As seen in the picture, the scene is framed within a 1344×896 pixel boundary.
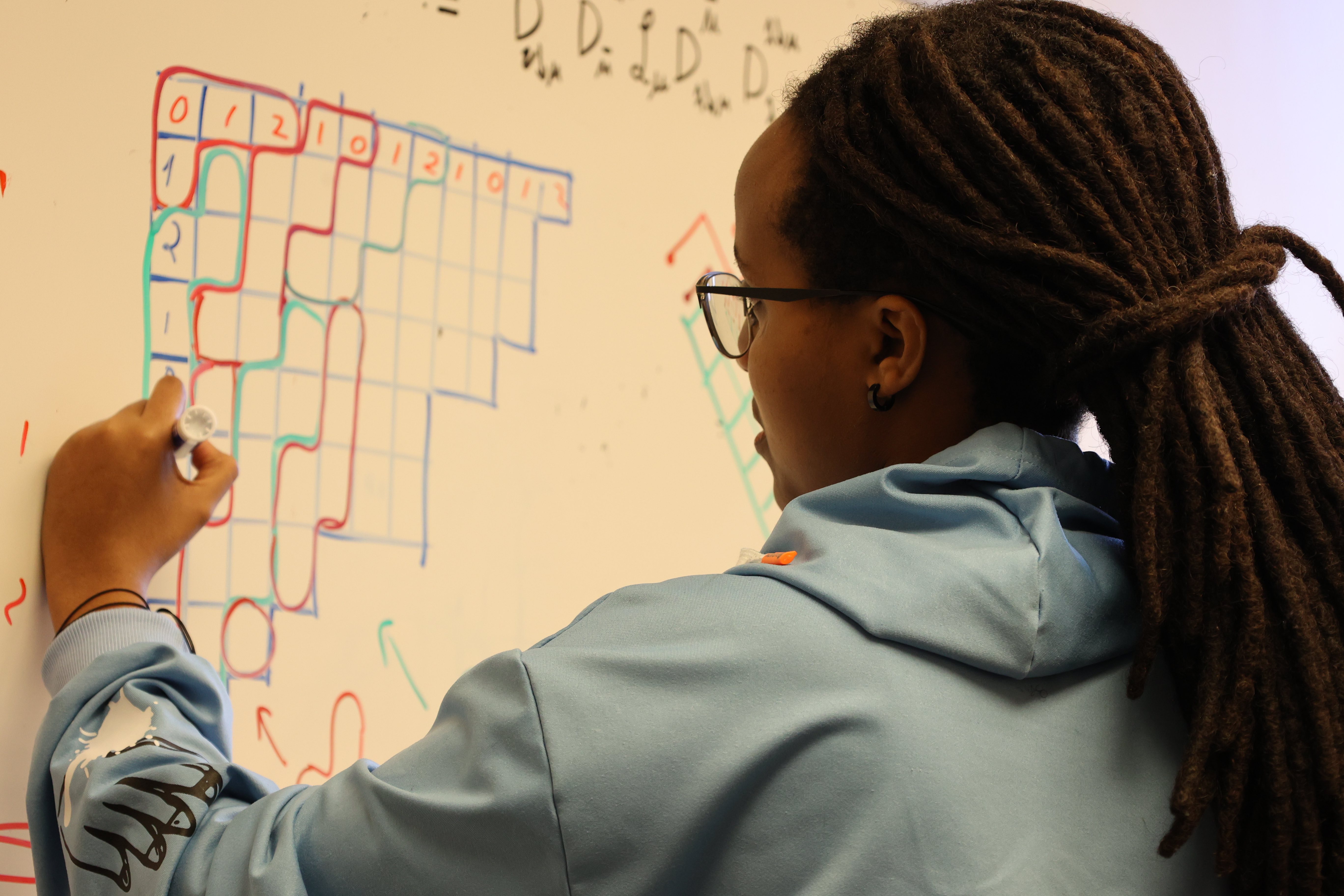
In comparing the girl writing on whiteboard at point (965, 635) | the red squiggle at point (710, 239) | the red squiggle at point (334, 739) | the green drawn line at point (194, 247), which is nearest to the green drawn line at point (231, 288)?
the green drawn line at point (194, 247)

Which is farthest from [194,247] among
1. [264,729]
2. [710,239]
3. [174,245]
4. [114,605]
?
[710,239]

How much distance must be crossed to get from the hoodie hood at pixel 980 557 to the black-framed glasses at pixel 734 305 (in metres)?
0.16

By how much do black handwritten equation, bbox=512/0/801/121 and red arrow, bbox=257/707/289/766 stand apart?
640mm

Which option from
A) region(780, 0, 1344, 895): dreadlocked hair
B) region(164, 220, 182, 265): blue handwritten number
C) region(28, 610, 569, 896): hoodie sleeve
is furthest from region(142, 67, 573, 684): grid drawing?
region(780, 0, 1344, 895): dreadlocked hair

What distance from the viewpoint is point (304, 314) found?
0.91 m

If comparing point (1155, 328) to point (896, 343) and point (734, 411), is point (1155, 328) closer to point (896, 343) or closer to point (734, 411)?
point (896, 343)

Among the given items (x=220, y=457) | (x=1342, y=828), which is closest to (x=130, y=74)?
(x=220, y=457)

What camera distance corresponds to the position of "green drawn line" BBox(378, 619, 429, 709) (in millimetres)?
944

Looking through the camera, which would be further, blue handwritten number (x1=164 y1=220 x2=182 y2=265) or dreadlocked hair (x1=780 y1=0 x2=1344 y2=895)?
blue handwritten number (x1=164 y1=220 x2=182 y2=265)

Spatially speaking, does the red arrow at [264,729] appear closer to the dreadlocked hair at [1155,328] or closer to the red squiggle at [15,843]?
the red squiggle at [15,843]

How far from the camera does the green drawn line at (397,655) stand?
0.94 meters

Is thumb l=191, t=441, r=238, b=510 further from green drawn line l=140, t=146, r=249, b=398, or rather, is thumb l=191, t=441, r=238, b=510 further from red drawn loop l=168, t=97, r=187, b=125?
red drawn loop l=168, t=97, r=187, b=125

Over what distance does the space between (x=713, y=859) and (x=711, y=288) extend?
0.42m

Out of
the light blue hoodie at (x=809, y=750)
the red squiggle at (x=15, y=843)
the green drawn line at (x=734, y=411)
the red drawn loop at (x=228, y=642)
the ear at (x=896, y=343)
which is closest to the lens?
the light blue hoodie at (x=809, y=750)
